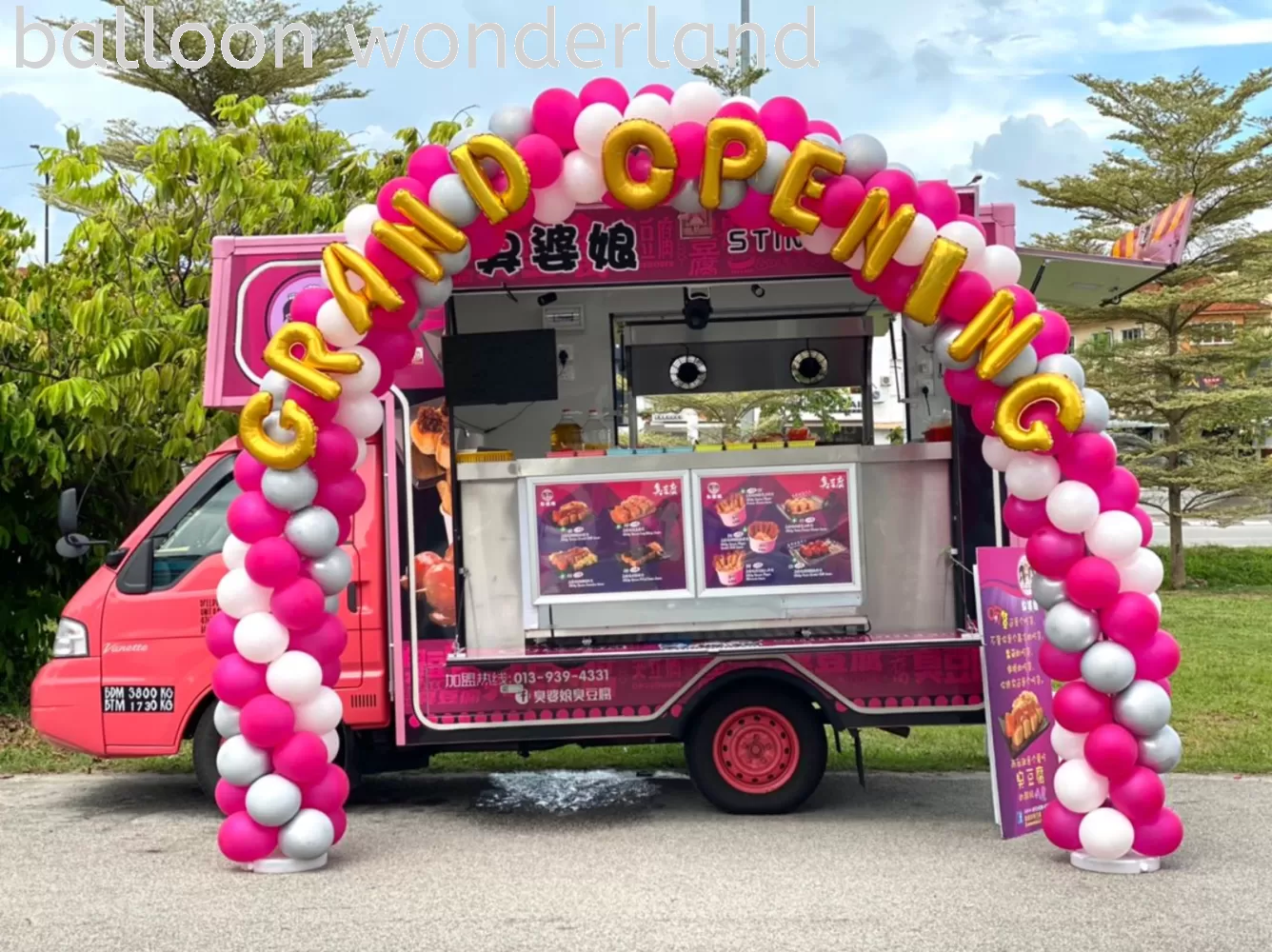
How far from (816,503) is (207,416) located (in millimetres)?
4491

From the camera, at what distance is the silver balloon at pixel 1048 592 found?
6.36 meters

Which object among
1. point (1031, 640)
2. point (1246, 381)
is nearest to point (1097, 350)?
point (1246, 381)

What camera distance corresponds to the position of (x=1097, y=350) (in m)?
23.2

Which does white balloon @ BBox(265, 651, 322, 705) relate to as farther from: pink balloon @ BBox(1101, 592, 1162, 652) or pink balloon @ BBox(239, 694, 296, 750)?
pink balloon @ BBox(1101, 592, 1162, 652)

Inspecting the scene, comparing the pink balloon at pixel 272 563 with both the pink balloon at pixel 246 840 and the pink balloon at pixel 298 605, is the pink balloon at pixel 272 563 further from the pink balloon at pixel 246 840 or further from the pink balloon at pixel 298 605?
the pink balloon at pixel 246 840

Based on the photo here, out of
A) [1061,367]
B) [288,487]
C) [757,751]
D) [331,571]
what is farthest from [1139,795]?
[288,487]

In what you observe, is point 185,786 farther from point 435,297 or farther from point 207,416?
point 435,297

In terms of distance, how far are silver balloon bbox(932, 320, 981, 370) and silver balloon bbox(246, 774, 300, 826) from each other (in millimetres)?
3463

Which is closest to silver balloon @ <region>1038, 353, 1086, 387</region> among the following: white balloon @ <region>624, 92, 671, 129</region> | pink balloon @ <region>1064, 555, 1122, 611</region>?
pink balloon @ <region>1064, 555, 1122, 611</region>

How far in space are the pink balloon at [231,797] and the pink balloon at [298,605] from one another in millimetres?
754

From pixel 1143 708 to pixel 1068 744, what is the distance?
14.2 inches

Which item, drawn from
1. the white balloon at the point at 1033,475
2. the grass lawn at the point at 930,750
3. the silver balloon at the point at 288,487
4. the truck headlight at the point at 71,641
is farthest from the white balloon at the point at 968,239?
the truck headlight at the point at 71,641

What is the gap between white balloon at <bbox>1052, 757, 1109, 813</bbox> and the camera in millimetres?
6223

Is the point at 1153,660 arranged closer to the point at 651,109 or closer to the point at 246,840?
the point at 651,109
